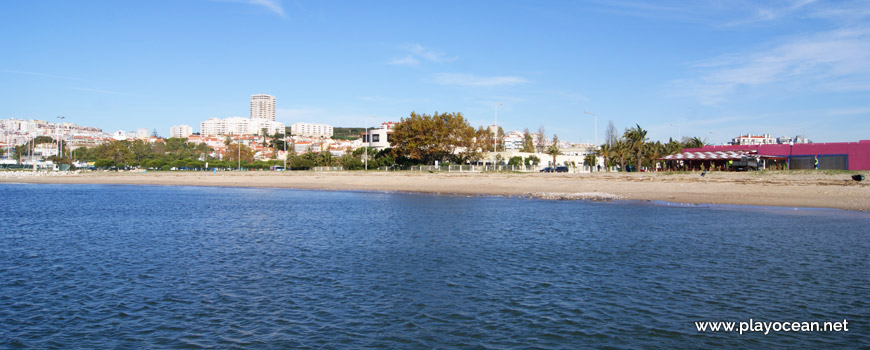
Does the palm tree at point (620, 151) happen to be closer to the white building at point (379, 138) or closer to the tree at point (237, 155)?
the white building at point (379, 138)

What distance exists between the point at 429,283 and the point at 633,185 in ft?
112

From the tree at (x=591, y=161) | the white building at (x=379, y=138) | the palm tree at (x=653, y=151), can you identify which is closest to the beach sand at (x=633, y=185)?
the palm tree at (x=653, y=151)

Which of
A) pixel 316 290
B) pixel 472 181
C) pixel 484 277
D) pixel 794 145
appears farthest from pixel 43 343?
pixel 794 145

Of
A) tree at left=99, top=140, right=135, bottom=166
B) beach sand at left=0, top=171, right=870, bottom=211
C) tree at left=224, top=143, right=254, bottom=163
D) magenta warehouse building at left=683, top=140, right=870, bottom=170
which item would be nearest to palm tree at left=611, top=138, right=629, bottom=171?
magenta warehouse building at left=683, top=140, right=870, bottom=170

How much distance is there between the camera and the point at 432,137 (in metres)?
75.4

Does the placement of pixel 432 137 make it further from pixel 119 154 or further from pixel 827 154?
pixel 119 154

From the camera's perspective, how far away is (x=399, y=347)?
8.34 meters

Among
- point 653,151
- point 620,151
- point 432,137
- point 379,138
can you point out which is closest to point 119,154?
point 379,138

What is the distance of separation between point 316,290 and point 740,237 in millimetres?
14638

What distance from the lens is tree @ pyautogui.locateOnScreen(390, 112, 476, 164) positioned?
75.8 metres

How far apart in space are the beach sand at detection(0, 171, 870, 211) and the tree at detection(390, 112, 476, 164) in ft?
31.6

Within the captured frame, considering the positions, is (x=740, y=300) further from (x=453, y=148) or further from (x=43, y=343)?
(x=453, y=148)

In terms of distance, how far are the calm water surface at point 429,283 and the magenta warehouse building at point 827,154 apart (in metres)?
39.0

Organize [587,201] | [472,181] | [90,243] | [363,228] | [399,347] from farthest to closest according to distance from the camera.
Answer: [472,181] < [587,201] < [363,228] < [90,243] < [399,347]
